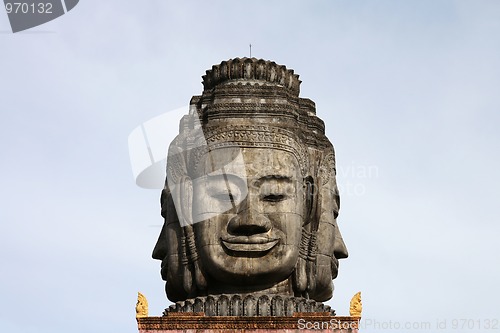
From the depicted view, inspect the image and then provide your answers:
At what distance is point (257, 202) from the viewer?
42094 millimetres

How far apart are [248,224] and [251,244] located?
572 mm

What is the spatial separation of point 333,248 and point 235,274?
401cm

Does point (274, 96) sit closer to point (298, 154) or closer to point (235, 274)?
point (298, 154)

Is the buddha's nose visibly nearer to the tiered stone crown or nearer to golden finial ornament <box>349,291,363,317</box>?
golden finial ornament <box>349,291,363,317</box>

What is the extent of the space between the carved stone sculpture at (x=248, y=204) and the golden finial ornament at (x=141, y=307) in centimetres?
122

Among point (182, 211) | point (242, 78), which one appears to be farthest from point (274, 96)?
point (182, 211)

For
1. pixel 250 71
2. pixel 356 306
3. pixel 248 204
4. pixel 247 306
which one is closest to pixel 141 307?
pixel 247 306

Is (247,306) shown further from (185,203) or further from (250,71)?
(250,71)

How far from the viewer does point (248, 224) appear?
41.5 m

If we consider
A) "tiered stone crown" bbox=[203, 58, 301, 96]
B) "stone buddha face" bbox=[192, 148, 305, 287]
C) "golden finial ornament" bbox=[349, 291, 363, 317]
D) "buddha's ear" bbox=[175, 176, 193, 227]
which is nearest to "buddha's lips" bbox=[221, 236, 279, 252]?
"stone buddha face" bbox=[192, 148, 305, 287]

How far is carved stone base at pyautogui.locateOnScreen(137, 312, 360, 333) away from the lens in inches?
1594

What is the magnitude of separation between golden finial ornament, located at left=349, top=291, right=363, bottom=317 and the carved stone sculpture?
1.47 metres

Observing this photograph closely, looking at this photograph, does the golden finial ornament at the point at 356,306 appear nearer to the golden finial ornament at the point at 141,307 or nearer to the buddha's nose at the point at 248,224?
the buddha's nose at the point at 248,224

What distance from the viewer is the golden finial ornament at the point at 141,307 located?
40.8 meters
